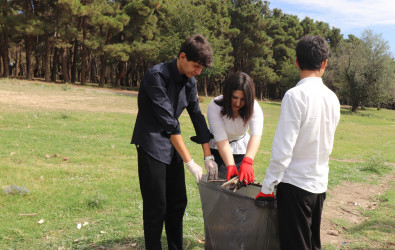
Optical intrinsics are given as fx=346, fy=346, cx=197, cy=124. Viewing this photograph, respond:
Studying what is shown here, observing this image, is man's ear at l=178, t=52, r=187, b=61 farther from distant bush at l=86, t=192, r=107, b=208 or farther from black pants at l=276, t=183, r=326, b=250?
distant bush at l=86, t=192, r=107, b=208

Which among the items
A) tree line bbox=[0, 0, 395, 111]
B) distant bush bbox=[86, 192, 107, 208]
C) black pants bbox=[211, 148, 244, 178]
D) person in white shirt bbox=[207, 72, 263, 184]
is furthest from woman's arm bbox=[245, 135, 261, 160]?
tree line bbox=[0, 0, 395, 111]

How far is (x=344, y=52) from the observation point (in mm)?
37156

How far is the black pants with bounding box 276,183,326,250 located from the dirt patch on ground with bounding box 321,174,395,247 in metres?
1.86

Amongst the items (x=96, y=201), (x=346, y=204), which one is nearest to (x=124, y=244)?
(x=96, y=201)

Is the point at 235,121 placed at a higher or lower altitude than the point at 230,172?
higher

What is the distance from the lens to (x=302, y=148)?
7.25 feet

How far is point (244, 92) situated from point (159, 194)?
1.11 meters

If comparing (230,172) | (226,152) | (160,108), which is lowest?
(230,172)

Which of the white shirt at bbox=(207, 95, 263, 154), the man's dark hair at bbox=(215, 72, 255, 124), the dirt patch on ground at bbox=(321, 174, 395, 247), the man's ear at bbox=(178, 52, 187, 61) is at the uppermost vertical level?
the man's ear at bbox=(178, 52, 187, 61)

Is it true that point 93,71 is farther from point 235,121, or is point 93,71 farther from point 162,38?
point 235,121

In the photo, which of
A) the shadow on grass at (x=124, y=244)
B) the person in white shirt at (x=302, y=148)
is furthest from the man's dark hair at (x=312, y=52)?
the shadow on grass at (x=124, y=244)

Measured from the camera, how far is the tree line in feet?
96.4

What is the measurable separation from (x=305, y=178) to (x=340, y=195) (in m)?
4.29

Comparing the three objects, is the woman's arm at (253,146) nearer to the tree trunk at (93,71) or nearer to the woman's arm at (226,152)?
the woman's arm at (226,152)
